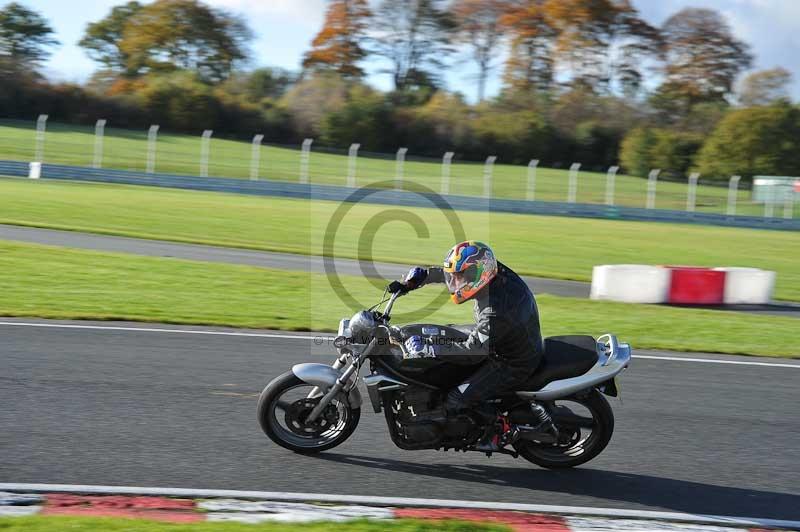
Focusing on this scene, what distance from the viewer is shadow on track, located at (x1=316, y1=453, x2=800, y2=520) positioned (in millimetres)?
5984

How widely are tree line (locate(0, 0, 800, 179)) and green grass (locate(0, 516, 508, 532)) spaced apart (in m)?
45.2

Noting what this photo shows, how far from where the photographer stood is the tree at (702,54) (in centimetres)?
6272

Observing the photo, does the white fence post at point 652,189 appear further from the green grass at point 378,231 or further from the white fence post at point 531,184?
the white fence post at point 531,184

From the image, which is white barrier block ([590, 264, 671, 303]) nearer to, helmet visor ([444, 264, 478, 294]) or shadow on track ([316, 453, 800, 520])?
shadow on track ([316, 453, 800, 520])

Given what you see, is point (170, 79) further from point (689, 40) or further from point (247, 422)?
point (247, 422)

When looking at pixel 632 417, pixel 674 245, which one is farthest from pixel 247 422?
pixel 674 245

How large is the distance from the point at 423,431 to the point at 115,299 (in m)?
7.90

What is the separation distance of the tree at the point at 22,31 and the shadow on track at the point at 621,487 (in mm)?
55906

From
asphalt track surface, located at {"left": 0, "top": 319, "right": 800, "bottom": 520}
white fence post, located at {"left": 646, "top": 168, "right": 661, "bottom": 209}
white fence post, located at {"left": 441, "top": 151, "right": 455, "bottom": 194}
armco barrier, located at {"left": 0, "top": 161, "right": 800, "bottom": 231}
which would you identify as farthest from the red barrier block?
white fence post, located at {"left": 646, "top": 168, "right": 661, "bottom": 209}

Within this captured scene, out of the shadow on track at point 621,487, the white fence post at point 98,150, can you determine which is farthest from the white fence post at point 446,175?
the shadow on track at point 621,487

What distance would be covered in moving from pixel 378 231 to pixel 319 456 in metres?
19.5

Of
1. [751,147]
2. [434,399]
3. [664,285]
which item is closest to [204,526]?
[434,399]

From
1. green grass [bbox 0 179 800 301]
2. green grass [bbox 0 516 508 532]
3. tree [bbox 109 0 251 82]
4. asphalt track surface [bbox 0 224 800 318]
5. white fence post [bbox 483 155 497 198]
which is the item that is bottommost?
green grass [bbox 0 516 508 532]

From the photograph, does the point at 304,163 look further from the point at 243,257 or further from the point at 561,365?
the point at 561,365
